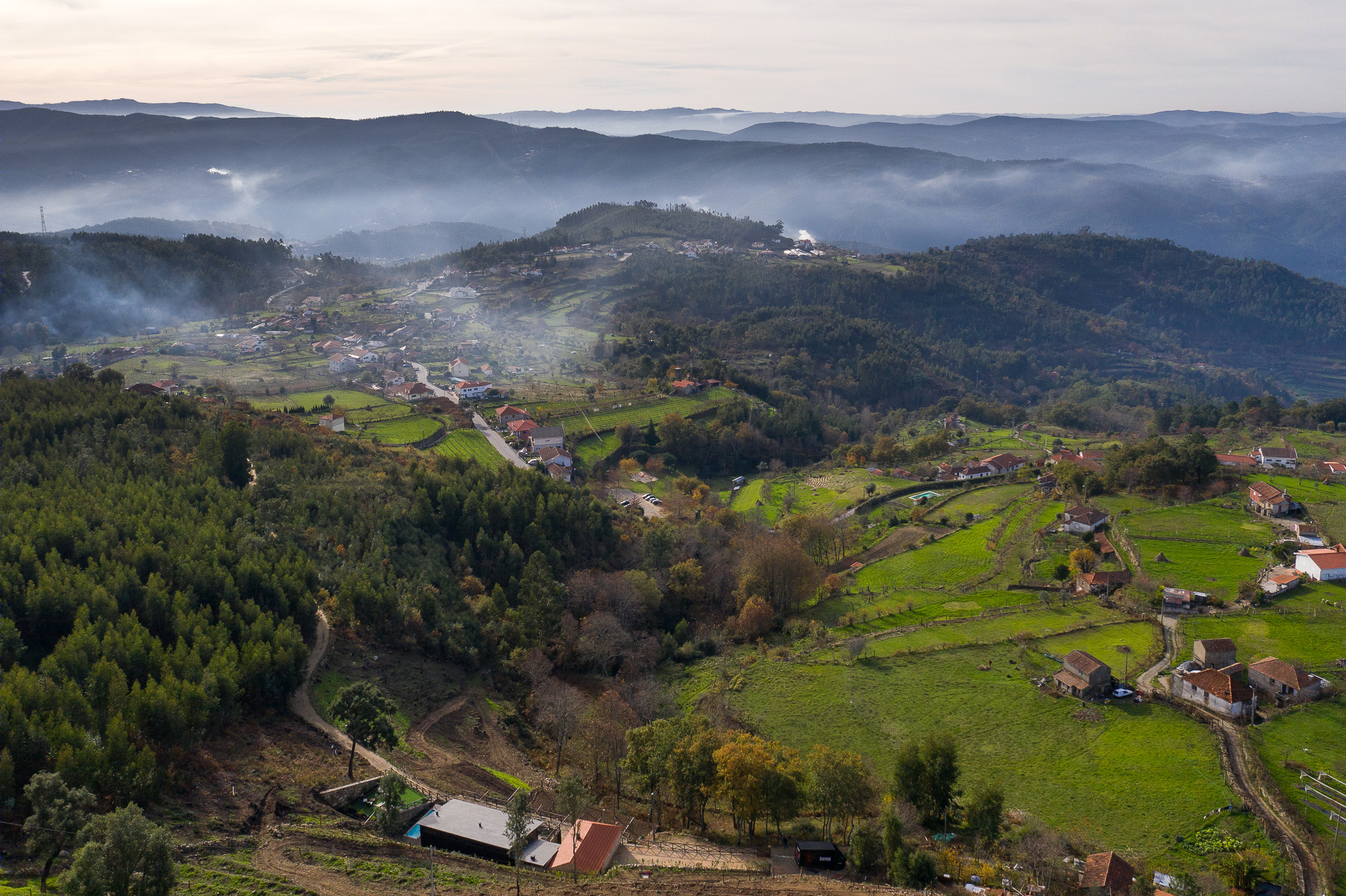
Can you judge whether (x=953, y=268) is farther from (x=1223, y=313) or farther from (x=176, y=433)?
(x=176, y=433)

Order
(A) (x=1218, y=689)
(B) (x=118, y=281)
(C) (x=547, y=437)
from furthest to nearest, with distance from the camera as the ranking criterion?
(B) (x=118, y=281) → (C) (x=547, y=437) → (A) (x=1218, y=689)

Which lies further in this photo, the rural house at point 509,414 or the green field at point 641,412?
the green field at point 641,412

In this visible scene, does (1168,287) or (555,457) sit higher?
(1168,287)

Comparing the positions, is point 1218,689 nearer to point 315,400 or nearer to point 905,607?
point 905,607

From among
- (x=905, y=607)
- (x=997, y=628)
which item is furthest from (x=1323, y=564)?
(x=905, y=607)

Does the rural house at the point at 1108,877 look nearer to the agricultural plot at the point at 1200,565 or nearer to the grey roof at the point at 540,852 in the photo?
the grey roof at the point at 540,852

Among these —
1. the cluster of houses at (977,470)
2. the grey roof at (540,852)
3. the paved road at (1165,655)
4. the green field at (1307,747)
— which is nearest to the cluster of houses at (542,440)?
the cluster of houses at (977,470)

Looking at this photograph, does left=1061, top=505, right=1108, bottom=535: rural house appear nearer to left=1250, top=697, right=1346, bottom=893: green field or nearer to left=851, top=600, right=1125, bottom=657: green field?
left=851, top=600, right=1125, bottom=657: green field
